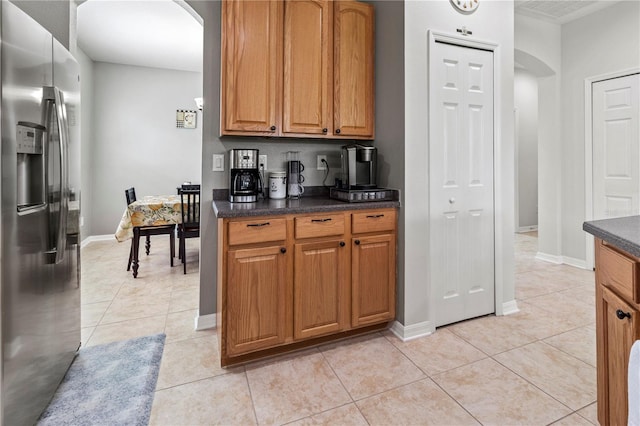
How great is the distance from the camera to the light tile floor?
1637 mm

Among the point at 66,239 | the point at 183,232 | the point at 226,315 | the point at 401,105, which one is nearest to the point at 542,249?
the point at 401,105

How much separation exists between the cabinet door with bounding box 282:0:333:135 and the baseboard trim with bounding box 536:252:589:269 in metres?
3.70

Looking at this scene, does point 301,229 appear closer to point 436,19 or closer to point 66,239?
point 66,239

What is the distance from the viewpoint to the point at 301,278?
2119 mm

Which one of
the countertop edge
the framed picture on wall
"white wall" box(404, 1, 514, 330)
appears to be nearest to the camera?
the countertop edge

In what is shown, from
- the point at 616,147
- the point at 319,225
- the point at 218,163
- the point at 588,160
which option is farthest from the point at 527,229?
the point at 218,163

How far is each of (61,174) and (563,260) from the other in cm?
517

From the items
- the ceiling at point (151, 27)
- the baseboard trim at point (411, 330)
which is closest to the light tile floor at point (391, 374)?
the baseboard trim at point (411, 330)

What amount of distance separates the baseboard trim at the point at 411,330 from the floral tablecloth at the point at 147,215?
281 centimetres

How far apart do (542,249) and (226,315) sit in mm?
4357

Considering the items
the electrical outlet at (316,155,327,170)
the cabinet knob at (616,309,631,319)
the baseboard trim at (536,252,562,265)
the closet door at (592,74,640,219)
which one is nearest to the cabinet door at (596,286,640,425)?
the cabinet knob at (616,309,631,319)

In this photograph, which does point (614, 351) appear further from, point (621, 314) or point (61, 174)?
point (61, 174)

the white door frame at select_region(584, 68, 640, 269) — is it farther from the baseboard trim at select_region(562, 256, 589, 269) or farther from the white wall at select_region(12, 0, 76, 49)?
the white wall at select_region(12, 0, 76, 49)

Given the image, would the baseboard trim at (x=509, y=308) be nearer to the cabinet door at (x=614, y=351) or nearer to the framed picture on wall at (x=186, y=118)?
Answer: the cabinet door at (x=614, y=351)
